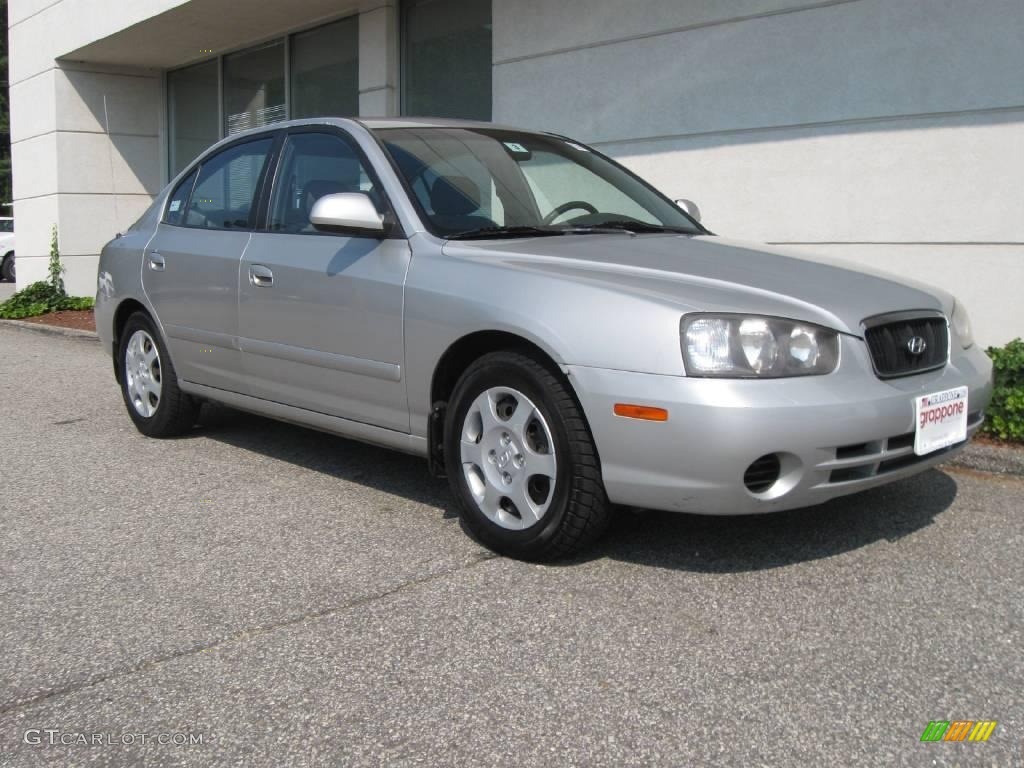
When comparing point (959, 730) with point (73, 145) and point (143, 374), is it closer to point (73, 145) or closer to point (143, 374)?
point (143, 374)

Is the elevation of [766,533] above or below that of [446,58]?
below

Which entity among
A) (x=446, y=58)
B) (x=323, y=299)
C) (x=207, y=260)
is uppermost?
(x=446, y=58)

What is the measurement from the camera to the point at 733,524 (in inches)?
164

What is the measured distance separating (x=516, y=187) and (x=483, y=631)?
85.4 inches

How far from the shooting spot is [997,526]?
4.25 metres

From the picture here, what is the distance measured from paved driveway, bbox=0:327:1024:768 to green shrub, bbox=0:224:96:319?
10.3 meters

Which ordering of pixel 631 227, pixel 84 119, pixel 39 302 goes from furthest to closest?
1. pixel 84 119
2. pixel 39 302
3. pixel 631 227

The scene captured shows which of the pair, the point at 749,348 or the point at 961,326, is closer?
the point at 749,348

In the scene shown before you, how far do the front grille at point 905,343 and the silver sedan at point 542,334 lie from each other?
1cm

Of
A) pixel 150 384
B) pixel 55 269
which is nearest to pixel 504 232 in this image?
pixel 150 384

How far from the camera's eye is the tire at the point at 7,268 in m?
26.2

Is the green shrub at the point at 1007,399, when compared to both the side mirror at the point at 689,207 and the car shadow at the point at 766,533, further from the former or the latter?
the side mirror at the point at 689,207

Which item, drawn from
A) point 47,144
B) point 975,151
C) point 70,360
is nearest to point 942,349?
point 975,151

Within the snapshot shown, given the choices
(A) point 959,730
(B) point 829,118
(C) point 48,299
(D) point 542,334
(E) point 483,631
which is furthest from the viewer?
(C) point 48,299
